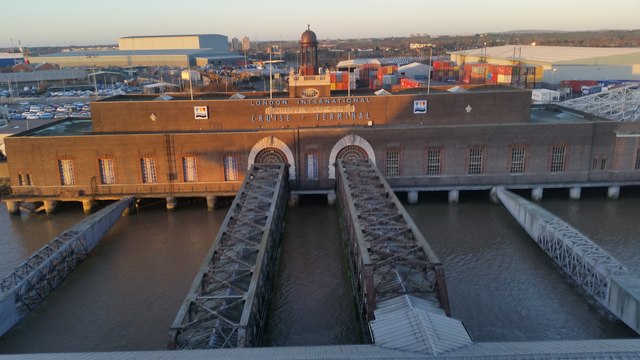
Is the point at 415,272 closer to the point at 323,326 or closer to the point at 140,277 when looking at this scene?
the point at 323,326

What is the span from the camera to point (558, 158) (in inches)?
1396

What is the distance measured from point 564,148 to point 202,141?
25260mm

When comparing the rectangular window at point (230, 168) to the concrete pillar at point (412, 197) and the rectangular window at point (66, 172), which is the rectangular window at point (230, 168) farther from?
the concrete pillar at point (412, 197)

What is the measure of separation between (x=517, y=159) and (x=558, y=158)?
292cm

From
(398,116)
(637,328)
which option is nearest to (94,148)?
(398,116)

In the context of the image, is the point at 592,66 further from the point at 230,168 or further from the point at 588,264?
the point at 588,264

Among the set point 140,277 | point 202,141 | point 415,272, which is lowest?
point 140,277

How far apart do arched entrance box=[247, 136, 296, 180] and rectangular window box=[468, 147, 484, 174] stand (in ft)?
40.9

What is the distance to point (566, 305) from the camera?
71.4ft

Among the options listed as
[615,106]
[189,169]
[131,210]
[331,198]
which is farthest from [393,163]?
[615,106]

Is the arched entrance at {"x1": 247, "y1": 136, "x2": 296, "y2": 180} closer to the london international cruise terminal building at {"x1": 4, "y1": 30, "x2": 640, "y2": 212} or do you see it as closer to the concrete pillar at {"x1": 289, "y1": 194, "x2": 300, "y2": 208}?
the london international cruise terminal building at {"x1": 4, "y1": 30, "x2": 640, "y2": 212}

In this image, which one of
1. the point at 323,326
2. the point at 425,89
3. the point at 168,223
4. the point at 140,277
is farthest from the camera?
the point at 425,89

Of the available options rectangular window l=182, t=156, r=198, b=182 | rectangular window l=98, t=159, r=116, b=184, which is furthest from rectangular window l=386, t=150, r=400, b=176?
rectangular window l=98, t=159, r=116, b=184

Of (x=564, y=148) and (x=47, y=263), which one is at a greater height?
(x=564, y=148)
